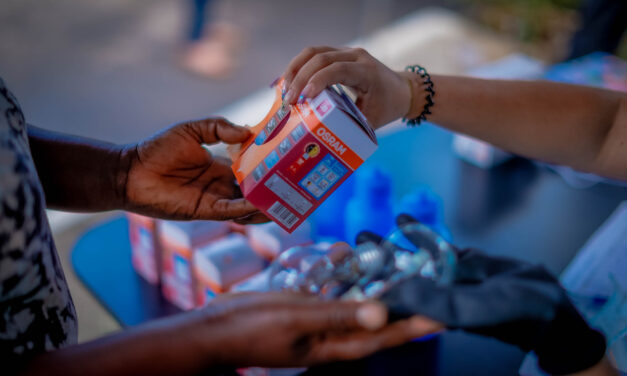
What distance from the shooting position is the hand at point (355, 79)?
0.96 metres

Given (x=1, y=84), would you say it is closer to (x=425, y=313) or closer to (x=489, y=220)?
(x=425, y=313)

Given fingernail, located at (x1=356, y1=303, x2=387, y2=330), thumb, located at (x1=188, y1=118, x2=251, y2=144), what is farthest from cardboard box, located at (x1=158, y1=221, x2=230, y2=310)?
fingernail, located at (x1=356, y1=303, x2=387, y2=330)

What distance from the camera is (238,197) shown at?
46.1 inches

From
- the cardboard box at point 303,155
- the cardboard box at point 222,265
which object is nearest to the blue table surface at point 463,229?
the cardboard box at point 222,265

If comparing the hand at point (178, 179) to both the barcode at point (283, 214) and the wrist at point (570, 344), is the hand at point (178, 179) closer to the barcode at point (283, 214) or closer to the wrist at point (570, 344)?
the barcode at point (283, 214)

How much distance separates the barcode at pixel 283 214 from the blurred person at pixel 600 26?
327 centimetres

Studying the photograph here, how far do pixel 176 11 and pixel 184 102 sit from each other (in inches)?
57.1

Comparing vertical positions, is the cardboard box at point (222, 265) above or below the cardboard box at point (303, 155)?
below

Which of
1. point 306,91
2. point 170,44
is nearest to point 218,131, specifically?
point 306,91

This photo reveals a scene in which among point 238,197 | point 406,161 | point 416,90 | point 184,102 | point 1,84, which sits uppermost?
point 1,84

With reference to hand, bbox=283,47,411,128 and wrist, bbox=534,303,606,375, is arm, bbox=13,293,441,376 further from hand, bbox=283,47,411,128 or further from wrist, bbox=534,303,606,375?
hand, bbox=283,47,411,128

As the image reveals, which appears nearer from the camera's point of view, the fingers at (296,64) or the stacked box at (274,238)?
the fingers at (296,64)

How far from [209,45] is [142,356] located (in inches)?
149

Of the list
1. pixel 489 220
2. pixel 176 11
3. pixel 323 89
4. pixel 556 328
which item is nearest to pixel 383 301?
pixel 556 328
